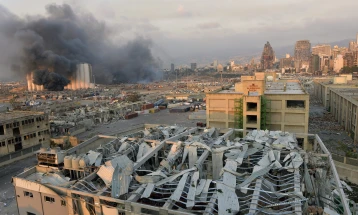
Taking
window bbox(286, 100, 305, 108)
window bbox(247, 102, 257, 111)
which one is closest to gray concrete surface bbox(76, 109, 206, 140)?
window bbox(247, 102, 257, 111)

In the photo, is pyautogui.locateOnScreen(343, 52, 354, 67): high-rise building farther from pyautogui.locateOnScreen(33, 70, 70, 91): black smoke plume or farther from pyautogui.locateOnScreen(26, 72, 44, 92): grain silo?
pyautogui.locateOnScreen(26, 72, 44, 92): grain silo

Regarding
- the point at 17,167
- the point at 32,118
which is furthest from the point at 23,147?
the point at 17,167

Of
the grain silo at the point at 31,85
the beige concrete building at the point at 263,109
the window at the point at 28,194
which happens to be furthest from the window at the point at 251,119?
the grain silo at the point at 31,85

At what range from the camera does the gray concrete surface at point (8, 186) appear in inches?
526

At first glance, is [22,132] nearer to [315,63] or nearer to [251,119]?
[251,119]

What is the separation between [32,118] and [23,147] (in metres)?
2.67

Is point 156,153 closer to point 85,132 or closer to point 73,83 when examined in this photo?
point 85,132

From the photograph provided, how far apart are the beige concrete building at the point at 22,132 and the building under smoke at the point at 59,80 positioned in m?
71.2

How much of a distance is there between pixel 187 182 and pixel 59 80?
95.2 m

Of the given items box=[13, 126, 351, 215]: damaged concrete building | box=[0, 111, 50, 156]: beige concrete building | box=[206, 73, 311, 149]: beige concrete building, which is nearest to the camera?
box=[13, 126, 351, 215]: damaged concrete building

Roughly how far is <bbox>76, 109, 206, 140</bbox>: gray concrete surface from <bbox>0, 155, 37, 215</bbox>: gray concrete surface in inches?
379

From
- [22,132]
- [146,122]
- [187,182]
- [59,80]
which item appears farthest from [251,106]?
[59,80]

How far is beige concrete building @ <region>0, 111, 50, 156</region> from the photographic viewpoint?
881 inches

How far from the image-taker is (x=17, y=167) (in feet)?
66.2
